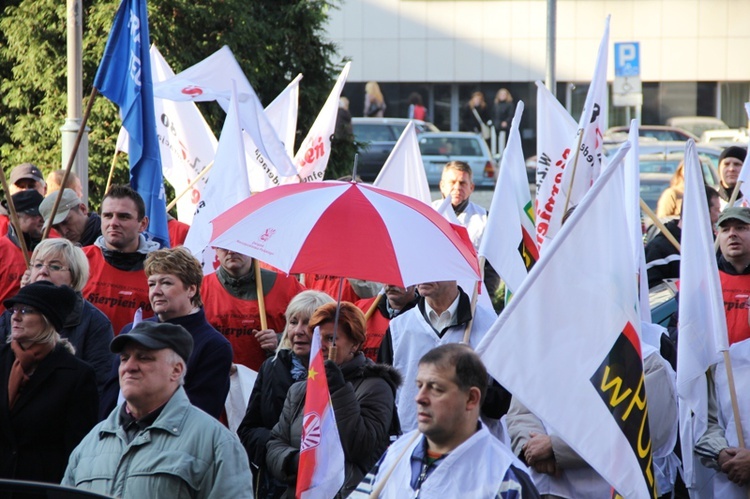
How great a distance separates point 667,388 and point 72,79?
5.86m

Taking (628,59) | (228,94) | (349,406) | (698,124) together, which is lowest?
(349,406)

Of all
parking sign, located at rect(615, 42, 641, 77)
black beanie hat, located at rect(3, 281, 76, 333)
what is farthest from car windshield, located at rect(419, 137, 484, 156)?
black beanie hat, located at rect(3, 281, 76, 333)

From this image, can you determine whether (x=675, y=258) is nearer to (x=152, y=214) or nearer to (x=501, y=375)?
(x=152, y=214)

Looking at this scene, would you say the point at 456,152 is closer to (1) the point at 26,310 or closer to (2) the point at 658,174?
(2) the point at 658,174

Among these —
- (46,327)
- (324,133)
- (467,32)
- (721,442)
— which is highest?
(467,32)

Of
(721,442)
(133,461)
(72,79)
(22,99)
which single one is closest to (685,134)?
(22,99)

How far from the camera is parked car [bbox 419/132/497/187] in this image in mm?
27969

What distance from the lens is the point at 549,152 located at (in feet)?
29.5

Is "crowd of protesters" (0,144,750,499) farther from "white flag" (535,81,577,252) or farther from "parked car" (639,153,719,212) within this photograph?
"parked car" (639,153,719,212)

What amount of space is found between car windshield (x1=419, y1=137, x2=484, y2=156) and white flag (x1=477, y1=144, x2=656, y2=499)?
23563 millimetres

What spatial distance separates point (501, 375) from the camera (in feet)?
15.4

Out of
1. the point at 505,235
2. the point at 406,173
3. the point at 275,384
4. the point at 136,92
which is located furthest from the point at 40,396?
the point at 406,173

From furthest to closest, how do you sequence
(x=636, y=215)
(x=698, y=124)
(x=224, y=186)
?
(x=698, y=124) → (x=224, y=186) → (x=636, y=215)

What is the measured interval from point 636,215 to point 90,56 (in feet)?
24.3
